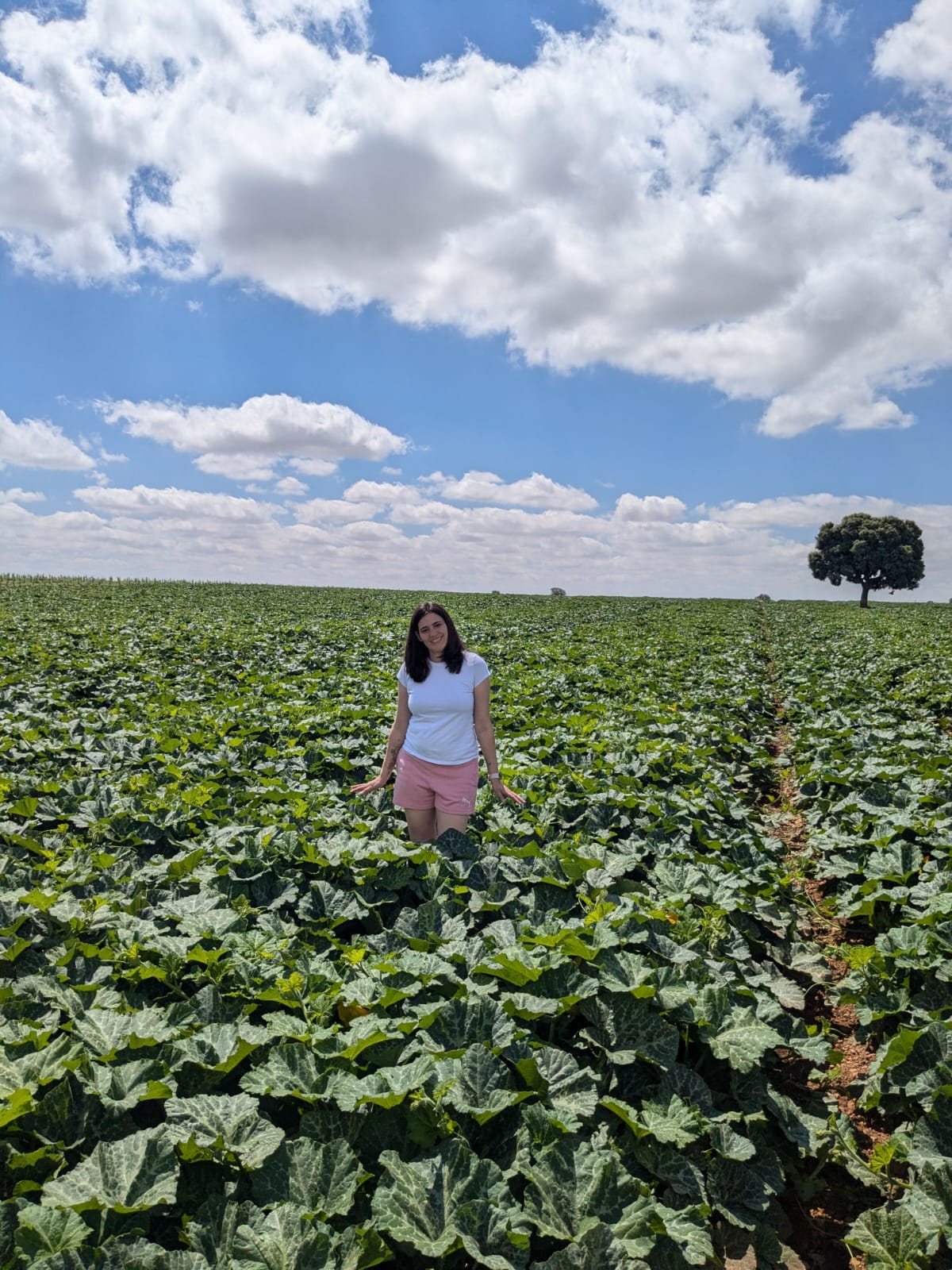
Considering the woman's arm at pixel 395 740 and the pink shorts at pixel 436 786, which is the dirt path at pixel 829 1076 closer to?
the pink shorts at pixel 436 786

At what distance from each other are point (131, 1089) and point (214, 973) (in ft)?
3.16

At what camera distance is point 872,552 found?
79.9 m

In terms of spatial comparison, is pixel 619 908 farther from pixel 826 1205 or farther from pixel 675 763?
pixel 675 763

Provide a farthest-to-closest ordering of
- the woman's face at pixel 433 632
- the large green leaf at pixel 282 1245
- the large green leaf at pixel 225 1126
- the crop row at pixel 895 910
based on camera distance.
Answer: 1. the woman's face at pixel 433 632
2. the crop row at pixel 895 910
3. the large green leaf at pixel 225 1126
4. the large green leaf at pixel 282 1245

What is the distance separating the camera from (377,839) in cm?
592

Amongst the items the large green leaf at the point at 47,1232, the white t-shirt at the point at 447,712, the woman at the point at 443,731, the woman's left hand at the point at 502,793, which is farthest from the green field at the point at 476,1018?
the white t-shirt at the point at 447,712

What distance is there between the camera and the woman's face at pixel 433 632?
20.3 ft

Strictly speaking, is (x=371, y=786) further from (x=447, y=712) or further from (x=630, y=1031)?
(x=630, y=1031)

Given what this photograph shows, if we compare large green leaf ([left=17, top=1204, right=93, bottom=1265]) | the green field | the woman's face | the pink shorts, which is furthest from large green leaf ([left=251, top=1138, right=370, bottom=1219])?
the woman's face

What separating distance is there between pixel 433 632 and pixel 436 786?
1.31 meters

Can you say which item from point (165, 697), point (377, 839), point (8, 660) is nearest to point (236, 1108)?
point (377, 839)

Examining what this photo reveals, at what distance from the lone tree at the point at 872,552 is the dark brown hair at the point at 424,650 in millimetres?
82381

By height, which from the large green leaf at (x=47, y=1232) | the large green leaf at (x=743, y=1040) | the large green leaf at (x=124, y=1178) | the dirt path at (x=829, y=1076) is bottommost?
the dirt path at (x=829, y=1076)

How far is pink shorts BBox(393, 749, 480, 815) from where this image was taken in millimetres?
6426
